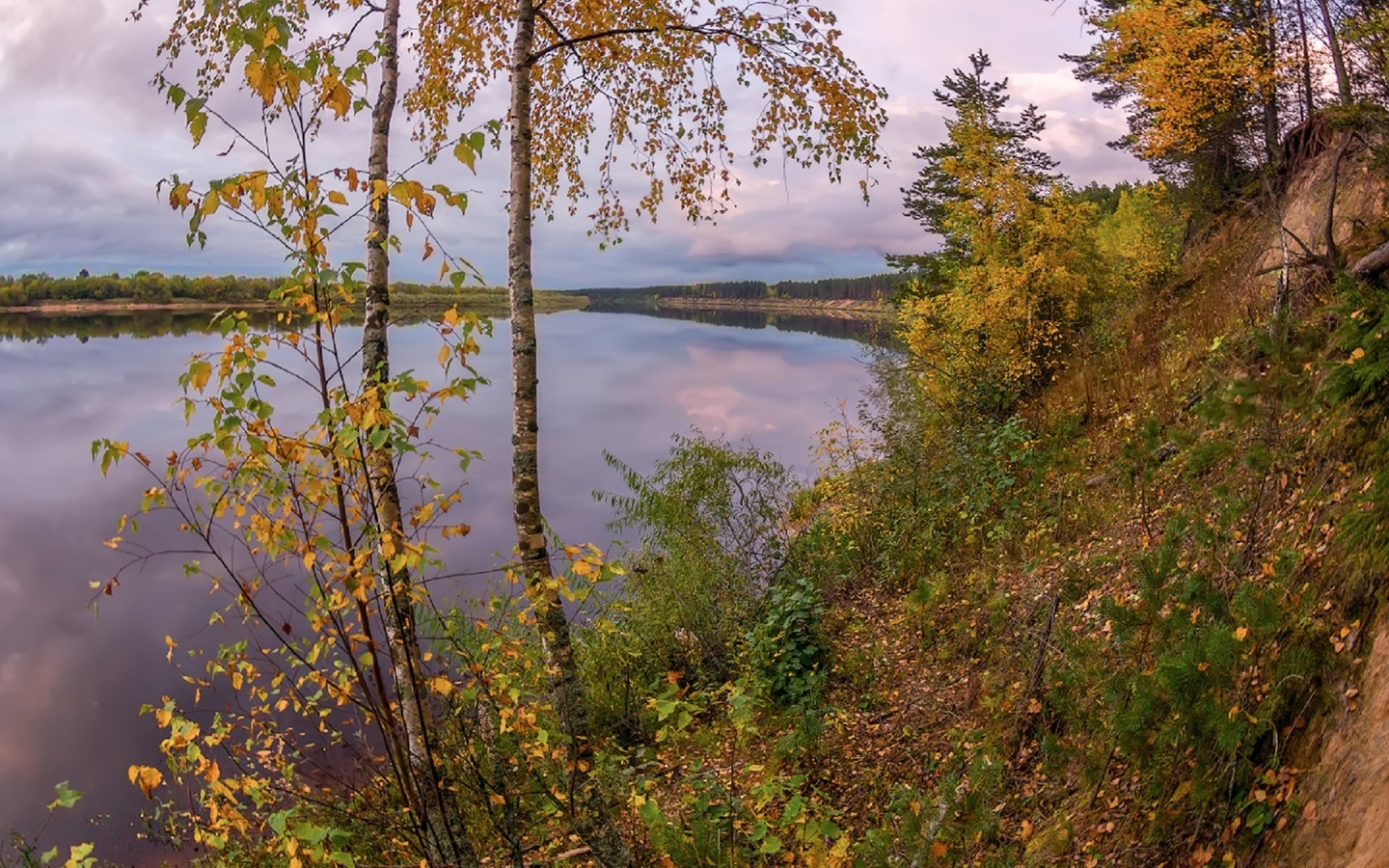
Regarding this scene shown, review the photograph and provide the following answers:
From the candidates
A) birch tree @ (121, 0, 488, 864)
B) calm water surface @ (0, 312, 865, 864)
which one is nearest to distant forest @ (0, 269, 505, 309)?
calm water surface @ (0, 312, 865, 864)

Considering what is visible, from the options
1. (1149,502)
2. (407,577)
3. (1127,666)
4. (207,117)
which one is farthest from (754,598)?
(207,117)

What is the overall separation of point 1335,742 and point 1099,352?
12.9 metres

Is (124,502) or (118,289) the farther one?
(118,289)

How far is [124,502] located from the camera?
21094mm

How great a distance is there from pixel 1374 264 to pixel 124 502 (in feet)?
86.8

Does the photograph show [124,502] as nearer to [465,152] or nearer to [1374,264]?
[465,152]

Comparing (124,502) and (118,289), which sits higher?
(118,289)

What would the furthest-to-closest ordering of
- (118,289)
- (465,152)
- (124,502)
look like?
(118,289) → (124,502) → (465,152)

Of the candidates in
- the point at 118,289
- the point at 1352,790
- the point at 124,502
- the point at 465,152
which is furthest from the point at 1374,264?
the point at 118,289

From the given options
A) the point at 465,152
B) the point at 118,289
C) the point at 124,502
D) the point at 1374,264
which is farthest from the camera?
the point at 118,289

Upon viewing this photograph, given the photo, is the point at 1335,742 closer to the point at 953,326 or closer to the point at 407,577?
the point at 407,577

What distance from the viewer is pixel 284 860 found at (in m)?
5.38

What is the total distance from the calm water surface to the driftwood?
6.71 meters

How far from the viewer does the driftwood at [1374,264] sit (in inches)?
219
